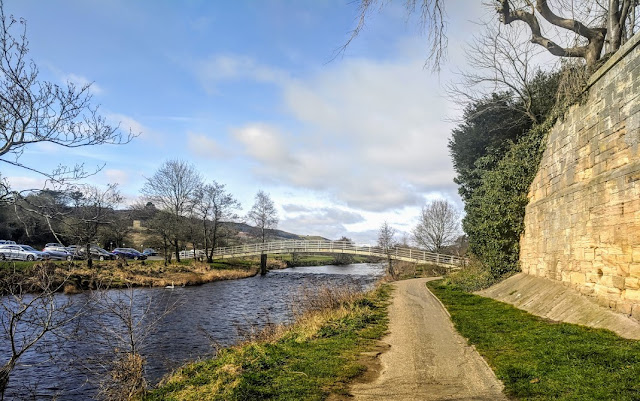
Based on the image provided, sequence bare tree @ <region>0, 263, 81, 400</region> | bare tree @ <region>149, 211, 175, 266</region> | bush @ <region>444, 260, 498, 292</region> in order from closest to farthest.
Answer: bare tree @ <region>0, 263, 81, 400</region> < bush @ <region>444, 260, 498, 292</region> < bare tree @ <region>149, 211, 175, 266</region>

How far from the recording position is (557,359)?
19.5 feet

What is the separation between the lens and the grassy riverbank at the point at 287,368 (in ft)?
18.8

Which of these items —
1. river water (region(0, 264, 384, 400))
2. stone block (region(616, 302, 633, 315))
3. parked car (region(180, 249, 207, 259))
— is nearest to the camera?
stone block (region(616, 302, 633, 315))

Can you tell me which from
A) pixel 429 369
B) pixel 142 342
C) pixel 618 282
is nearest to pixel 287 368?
pixel 429 369

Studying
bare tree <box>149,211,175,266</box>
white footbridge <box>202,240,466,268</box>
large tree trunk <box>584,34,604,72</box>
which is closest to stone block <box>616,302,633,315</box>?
large tree trunk <box>584,34,604,72</box>

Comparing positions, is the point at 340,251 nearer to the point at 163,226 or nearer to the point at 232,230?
the point at 232,230

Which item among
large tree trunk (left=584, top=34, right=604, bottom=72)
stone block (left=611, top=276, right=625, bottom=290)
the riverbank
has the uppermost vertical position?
large tree trunk (left=584, top=34, right=604, bottom=72)

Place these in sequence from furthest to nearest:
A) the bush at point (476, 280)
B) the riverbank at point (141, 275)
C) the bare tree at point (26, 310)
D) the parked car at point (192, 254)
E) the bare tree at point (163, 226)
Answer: the parked car at point (192, 254), the bare tree at point (163, 226), the riverbank at point (141, 275), the bush at point (476, 280), the bare tree at point (26, 310)

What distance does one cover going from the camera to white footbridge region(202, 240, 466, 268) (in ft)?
112

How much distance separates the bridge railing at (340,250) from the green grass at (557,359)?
2420cm

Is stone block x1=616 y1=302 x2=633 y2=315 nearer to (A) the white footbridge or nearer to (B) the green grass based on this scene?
(B) the green grass

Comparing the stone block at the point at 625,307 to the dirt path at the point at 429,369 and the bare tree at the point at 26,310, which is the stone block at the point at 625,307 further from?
the bare tree at the point at 26,310

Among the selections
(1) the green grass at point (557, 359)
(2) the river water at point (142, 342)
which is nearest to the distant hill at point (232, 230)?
(2) the river water at point (142, 342)

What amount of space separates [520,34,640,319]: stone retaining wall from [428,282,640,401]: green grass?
1326 millimetres
